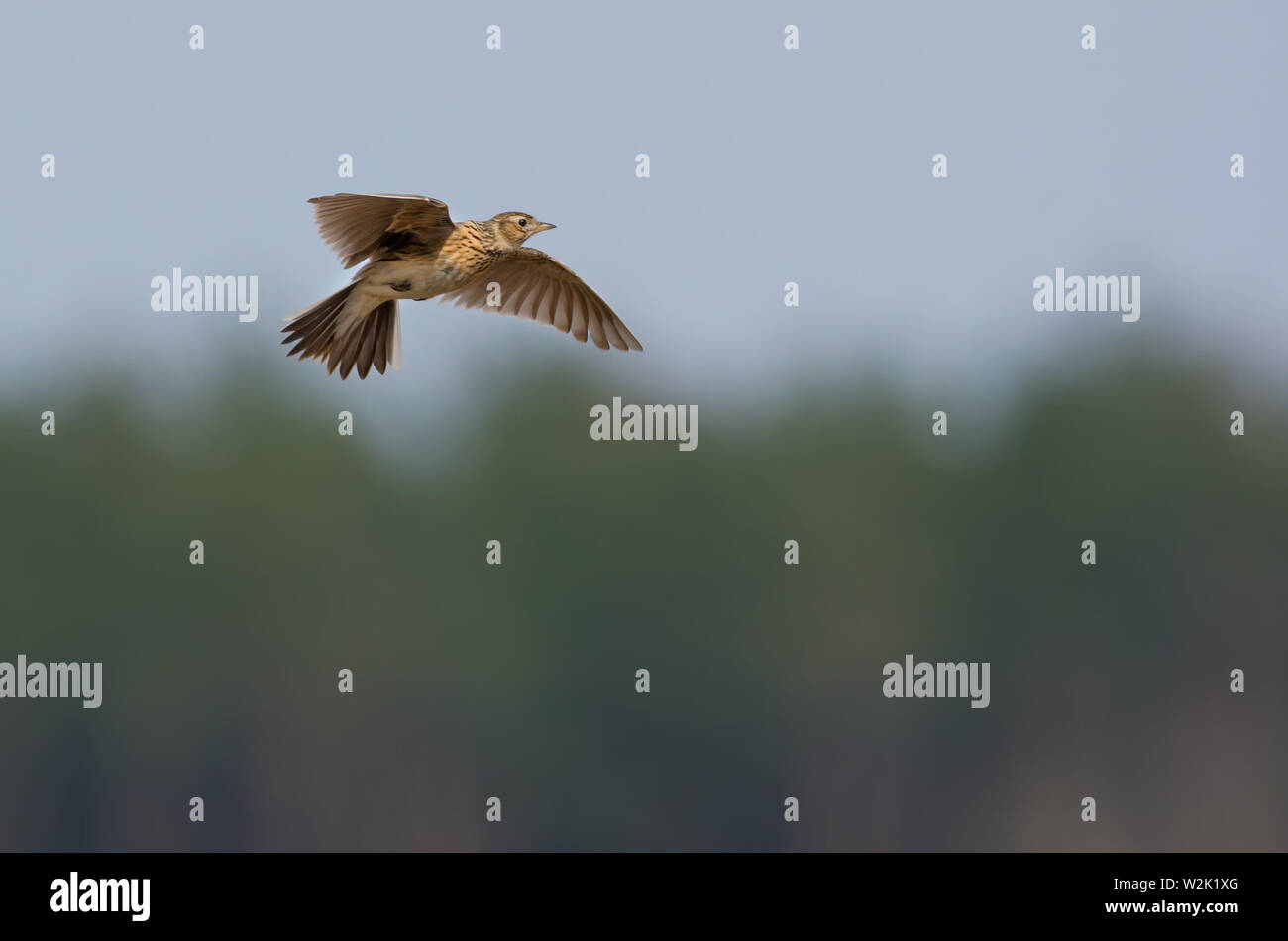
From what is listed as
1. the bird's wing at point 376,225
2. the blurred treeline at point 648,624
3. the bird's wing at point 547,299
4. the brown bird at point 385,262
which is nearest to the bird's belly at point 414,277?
the brown bird at point 385,262

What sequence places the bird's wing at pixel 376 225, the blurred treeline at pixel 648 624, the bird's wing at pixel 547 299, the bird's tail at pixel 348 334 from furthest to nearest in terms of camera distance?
the blurred treeline at pixel 648 624 < the bird's wing at pixel 547 299 < the bird's tail at pixel 348 334 < the bird's wing at pixel 376 225

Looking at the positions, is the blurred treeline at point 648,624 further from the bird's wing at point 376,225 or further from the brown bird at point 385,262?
the bird's wing at point 376,225

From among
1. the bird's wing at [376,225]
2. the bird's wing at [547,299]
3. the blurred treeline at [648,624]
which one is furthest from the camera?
the blurred treeline at [648,624]

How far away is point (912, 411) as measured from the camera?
5709cm

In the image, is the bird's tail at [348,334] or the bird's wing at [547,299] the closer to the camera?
the bird's tail at [348,334]

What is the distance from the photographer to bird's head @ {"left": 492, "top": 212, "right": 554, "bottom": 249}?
1374 centimetres

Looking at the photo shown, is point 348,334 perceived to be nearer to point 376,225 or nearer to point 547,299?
point 376,225

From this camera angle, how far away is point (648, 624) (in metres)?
52.8

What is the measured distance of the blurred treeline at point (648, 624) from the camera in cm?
5056

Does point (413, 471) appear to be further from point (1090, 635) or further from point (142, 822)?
point (1090, 635)

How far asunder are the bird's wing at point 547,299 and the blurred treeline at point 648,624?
1400 inches

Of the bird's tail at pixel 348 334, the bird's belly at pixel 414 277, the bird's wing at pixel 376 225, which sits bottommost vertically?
the bird's tail at pixel 348 334

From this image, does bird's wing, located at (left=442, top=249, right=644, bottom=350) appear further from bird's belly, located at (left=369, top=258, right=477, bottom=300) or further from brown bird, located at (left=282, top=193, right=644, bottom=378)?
bird's belly, located at (left=369, top=258, right=477, bottom=300)
